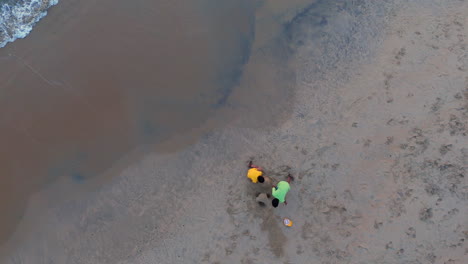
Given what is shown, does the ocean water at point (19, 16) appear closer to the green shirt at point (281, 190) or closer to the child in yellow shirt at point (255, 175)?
the child in yellow shirt at point (255, 175)

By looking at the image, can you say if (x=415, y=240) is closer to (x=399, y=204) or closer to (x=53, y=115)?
(x=399, y=204)

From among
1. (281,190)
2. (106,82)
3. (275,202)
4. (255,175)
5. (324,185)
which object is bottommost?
(324,185)

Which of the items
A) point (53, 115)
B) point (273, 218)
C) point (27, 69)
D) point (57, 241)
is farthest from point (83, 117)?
point (273, 218)

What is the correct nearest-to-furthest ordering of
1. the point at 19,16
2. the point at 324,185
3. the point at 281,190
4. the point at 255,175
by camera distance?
the point at 281,190
the point at 255,175
the point at 324,185
the point at 19,16

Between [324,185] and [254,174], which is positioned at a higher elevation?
[254,174]

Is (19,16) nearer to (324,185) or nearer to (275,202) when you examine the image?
(275,202)

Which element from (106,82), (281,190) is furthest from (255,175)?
(106,82)

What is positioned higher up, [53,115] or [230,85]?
[53,115]
